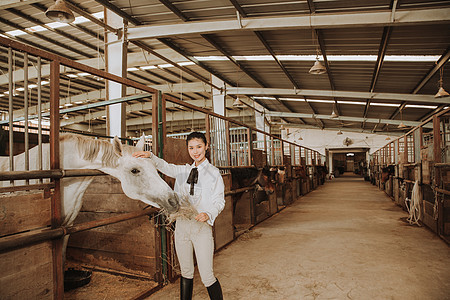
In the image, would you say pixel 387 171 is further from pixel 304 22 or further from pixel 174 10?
pixel 174 10

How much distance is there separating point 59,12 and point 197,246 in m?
3.86

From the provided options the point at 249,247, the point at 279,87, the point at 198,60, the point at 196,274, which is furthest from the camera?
the point at 279,87

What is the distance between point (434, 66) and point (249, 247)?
23.3 ft

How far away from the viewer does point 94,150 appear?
2145 mm

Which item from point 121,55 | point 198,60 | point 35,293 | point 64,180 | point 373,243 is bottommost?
point 373,243

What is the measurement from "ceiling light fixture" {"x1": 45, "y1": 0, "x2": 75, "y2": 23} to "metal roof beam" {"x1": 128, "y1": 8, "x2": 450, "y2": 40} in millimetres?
2106

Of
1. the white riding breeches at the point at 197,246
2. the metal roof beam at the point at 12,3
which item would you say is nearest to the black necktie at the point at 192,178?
the white riding breeches at the point at 197,246

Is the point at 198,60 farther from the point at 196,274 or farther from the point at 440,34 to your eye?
the point at 196,274

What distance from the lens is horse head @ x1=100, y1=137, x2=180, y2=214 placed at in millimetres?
1878

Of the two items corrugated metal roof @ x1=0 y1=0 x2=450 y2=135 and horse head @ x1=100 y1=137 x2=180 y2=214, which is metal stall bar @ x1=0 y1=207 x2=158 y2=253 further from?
corrugated metal roof @ x1=0 y1=0 x2=450 y2=135

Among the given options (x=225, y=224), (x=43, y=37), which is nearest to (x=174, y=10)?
(x=43, y=37)

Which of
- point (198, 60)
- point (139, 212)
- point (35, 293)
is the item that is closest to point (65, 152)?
point (139, 212)

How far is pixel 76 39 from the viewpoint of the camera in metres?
6.95

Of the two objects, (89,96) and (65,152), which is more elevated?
(89,96)
